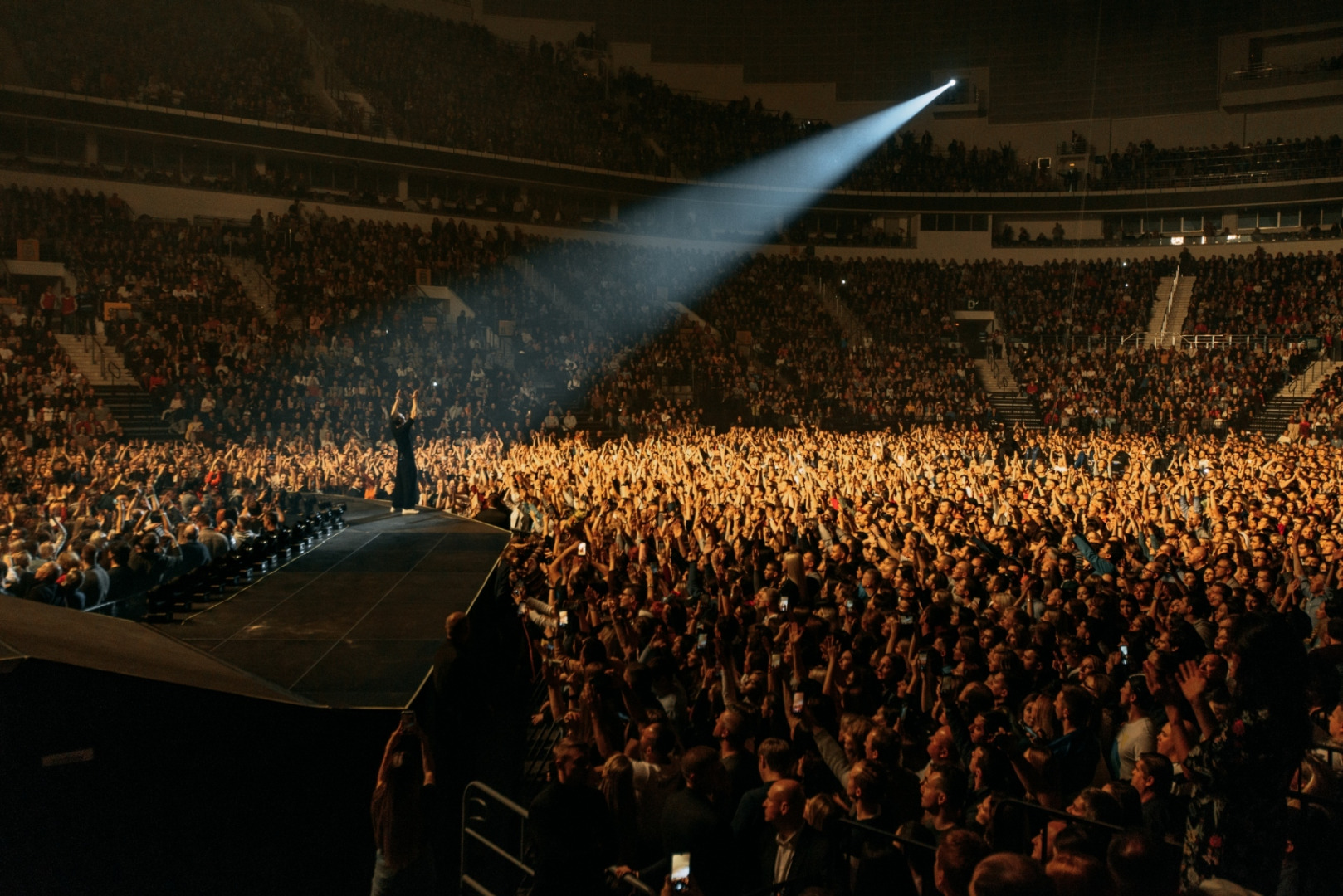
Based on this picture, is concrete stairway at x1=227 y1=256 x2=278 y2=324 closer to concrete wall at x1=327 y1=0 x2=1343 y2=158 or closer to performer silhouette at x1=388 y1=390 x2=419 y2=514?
performer silhouette at x1=388 y1=390 x2=419 y2=514

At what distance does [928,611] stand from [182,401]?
2216 centimetres

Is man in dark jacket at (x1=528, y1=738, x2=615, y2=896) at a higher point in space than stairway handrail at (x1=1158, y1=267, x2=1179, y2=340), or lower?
lower

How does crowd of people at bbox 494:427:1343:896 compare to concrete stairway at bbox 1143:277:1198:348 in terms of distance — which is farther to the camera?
concrete stairway at bbox 1143:277:1198:348

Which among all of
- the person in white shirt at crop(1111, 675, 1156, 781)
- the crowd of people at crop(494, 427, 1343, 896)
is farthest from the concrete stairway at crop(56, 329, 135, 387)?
the person in white shirt at crop(1111, 675, 1156, 781)

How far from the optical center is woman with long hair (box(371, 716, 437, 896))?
4.25 m

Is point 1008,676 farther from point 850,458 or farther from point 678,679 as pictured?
point 850,458

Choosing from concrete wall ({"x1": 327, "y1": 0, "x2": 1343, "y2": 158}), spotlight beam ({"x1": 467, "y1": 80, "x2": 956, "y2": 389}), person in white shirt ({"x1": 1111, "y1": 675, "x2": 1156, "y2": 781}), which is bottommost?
person in white shirt ({"x1": 1111, "y1": 675, "x2": 1156, "y2": 781})

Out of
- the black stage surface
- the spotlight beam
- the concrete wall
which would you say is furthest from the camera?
the concrete wall

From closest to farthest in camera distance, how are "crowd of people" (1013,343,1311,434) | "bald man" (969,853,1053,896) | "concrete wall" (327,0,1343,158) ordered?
"bald man" (969,853,1053,896) < "crowd of people" (1013,343,1311,434) < "concrete wall" (327,0,1343,158)

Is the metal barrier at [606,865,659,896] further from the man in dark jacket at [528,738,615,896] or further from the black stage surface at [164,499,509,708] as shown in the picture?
the black stage surface at [164,499,509,708]

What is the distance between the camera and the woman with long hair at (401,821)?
425cm

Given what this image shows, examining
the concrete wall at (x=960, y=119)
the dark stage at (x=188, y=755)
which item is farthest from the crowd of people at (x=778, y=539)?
the concrete wall at (x=960, y=119)

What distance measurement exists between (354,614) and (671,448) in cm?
1196

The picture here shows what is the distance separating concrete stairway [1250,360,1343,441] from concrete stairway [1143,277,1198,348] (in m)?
5.73
